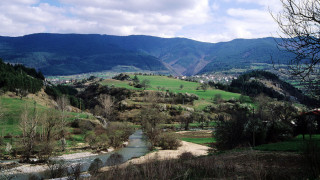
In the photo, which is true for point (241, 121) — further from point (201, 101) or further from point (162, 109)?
point (201, 101)

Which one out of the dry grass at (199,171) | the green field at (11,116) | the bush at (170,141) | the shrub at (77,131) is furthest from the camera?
the shrub at (77,131)

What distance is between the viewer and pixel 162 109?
351 ft

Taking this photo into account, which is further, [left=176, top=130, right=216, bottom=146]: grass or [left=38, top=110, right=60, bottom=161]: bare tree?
[left=176, top=130, right=216, bottom=146]: grass

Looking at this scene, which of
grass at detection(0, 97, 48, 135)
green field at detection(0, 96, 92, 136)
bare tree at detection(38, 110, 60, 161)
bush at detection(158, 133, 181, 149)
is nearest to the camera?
bare tree at detection(38, 110, 60, 161)

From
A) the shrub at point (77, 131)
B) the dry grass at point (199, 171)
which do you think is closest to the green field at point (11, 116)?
the shrub at point (77, 131)

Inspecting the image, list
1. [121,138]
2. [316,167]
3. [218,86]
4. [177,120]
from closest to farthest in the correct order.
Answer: [316,167]
[121,138]
[177,120]
[218,86]

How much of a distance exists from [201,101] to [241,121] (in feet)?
316

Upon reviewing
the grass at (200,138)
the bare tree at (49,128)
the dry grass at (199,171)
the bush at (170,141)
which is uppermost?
the dry grass at (199,171)

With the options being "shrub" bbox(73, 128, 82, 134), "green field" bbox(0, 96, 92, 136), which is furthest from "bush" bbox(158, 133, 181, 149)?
"green field" bbox(0, 96, 92, 136)

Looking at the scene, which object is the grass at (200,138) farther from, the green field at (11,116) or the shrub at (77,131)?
the green field at (11,116)

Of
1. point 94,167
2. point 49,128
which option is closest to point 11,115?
point 49,128

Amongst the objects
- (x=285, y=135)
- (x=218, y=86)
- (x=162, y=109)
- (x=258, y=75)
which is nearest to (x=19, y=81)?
(x=162, y=109)

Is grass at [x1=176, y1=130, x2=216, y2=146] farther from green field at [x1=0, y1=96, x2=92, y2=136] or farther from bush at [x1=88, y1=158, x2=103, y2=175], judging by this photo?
bush at [x1=88, y1=158, x2=103, y2=175]

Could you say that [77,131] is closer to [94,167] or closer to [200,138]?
[200,138]
